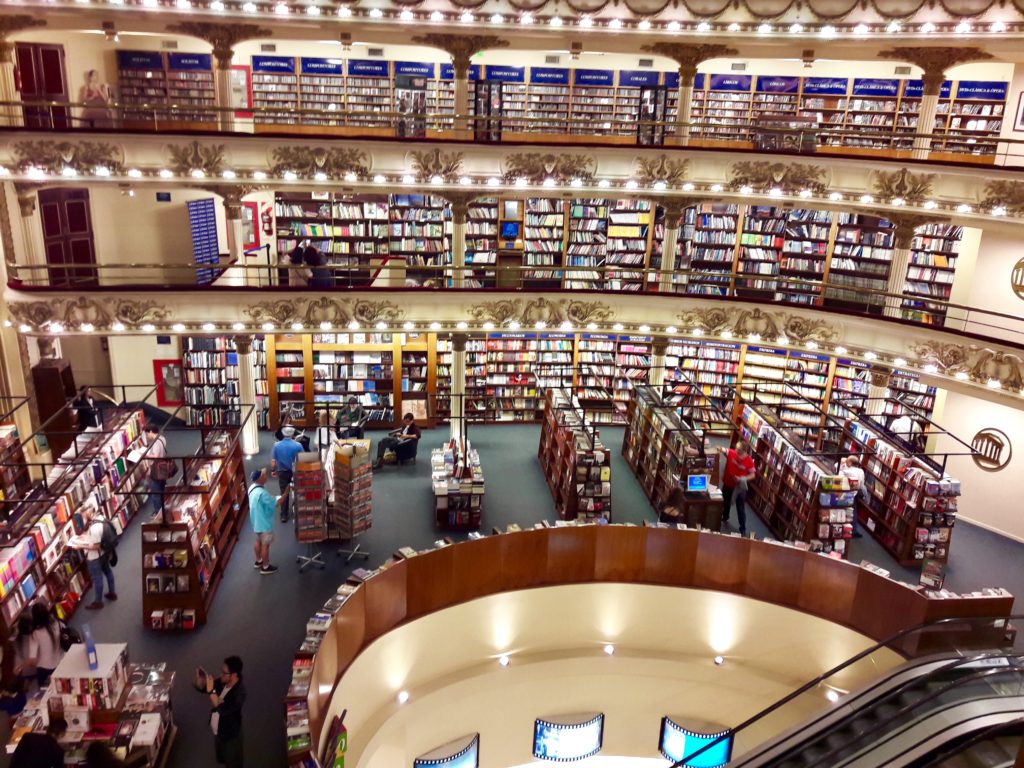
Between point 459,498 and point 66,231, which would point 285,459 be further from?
point 66,231

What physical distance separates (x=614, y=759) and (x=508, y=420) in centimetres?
683

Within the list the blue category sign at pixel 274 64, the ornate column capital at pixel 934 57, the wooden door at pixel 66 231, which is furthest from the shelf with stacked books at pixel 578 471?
the blue category sign at pixel 274 64

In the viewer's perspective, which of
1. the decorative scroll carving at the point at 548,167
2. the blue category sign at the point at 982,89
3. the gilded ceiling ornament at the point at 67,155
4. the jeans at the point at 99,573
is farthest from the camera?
the blue category sign at the point at 982,89

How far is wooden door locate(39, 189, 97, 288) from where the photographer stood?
13.4 m

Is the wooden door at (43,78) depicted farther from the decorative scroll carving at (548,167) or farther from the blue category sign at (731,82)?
the blue category sign at (731,82)

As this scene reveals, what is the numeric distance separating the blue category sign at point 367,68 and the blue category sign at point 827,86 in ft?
28.7

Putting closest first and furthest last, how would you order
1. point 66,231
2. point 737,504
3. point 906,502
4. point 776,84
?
point 906,502, point 737,504, point 66,231, point 776,84

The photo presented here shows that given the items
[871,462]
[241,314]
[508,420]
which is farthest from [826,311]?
[241,314]

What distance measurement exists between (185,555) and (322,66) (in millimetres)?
11339

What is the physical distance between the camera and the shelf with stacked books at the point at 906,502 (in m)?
10.9

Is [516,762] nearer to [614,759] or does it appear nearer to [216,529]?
[614,759]

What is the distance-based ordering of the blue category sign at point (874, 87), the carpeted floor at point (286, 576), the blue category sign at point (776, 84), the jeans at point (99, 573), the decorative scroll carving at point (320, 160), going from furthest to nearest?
the blue category sign at point (776, 84)
the blue category sign at point (874, 87)
the decorative scroll carving at point (320, 160)
the jeans at point (99, 573)
the carpeted floor at point (286, 576)

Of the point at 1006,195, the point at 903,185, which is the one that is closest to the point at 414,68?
the point at 903,185

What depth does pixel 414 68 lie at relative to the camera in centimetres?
1636
